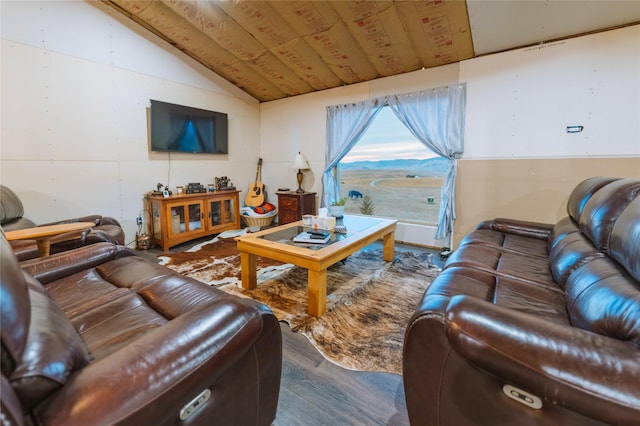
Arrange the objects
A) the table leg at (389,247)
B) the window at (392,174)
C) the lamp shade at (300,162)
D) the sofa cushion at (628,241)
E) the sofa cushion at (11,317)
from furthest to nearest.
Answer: the lamp shade at (300,162) → the window at (392,174) → the table leg at (389,247) → the sofa cushion at (628,241) → the sofa cushion at (11,317)

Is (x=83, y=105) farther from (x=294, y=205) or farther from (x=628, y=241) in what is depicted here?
(x=628, y=241)

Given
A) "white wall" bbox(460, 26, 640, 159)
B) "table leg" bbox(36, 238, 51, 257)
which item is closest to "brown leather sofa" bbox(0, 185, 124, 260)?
"table leg" bbox(36, 238, 51, 257)

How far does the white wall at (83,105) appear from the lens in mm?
2801

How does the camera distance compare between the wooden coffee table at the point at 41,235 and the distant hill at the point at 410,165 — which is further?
the distant hill at the point at 410,165

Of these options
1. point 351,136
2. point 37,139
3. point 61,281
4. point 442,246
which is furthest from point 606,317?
Answer: point 37,139

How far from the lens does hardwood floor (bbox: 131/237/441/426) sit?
1262 millimetres

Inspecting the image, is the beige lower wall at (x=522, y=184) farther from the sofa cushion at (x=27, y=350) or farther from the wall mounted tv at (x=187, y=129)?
the sofa cushion at (x=27, y=350)

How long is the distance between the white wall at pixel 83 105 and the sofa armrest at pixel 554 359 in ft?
13.2

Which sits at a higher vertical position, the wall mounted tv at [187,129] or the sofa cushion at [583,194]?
the wall mounted tv at [187,129]

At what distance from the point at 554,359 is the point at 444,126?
3.25 metres

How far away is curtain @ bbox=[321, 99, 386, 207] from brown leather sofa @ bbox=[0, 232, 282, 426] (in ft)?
10.8

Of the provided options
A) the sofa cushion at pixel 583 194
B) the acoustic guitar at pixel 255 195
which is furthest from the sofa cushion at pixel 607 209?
the acoustic guitar at pixel 255 195

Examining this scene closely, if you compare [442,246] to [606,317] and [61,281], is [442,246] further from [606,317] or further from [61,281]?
[61,281]

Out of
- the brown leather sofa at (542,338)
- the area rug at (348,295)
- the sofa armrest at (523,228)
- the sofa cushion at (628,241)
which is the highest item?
the sofa cushion at (628,241)
